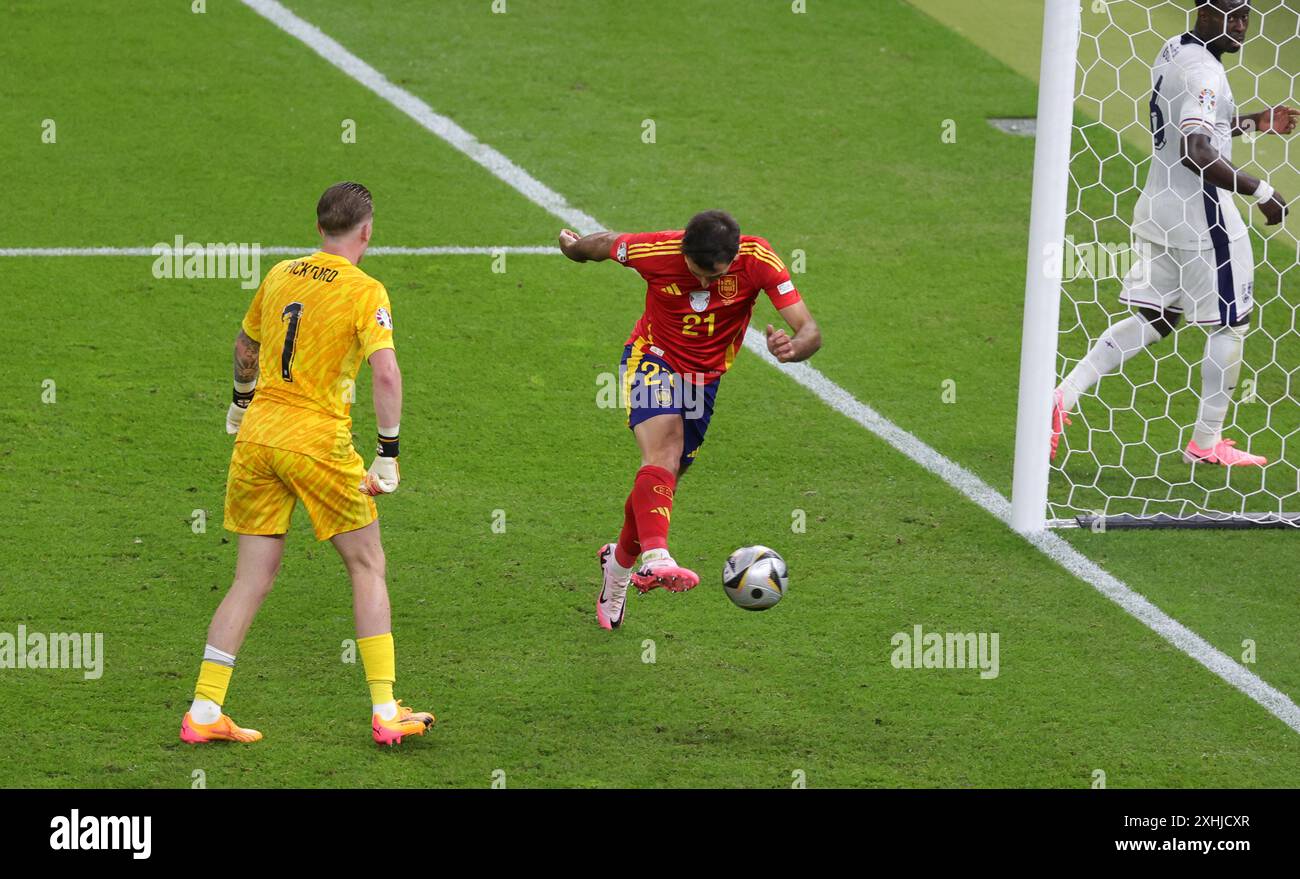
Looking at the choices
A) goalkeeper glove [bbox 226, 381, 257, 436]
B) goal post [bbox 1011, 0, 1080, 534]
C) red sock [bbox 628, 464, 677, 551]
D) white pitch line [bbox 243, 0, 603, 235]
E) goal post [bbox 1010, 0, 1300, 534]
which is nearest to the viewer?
goalkeeper glove [bbox 226, 381, 257, 436]

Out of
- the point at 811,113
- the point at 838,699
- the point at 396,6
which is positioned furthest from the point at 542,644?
the point at 396,6

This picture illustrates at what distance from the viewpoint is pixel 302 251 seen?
10297mm

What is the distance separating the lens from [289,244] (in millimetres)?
10352

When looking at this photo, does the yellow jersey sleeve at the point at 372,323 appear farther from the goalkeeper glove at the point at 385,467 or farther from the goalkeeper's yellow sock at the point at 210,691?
the goalkeeper's yellow sock at the point at 210,691

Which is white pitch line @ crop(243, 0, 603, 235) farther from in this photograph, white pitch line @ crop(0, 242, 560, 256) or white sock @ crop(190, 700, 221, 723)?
white sock @ crop(190, 700, 221, 723)

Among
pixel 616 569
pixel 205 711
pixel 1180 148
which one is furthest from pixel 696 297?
pixel 1180 148

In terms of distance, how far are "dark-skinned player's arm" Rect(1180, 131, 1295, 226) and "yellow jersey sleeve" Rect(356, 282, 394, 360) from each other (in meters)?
4.34

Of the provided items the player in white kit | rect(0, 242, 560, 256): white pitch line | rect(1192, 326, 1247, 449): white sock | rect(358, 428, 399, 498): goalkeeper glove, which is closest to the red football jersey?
rect(358, 428, 399, 498): goalkeeper glove

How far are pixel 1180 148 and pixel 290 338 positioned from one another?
478 centimetres

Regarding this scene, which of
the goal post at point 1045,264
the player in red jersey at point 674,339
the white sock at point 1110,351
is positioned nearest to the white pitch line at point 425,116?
the white sock at point 1110,351

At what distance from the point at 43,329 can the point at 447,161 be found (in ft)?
11.4

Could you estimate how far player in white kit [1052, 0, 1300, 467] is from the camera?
7867mm

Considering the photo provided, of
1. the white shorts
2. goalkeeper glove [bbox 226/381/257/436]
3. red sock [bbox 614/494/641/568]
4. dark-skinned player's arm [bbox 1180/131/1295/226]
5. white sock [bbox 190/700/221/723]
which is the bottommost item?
white sock [bbox 190/700/221/723]

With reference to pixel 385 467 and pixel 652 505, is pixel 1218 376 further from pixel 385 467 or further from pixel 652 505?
pixel 385 467
